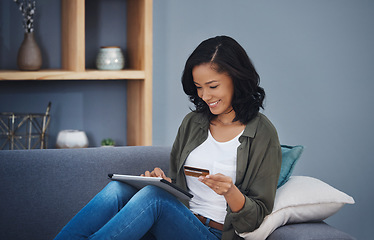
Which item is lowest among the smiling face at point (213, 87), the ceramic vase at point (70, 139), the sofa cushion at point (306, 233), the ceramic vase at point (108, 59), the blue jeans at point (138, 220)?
the sofa cushion at point (306, 233)

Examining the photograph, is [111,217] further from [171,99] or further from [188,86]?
[171,99]

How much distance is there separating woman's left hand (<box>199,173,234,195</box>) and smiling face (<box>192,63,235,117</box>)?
1.10 ft

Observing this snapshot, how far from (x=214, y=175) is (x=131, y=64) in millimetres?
1294

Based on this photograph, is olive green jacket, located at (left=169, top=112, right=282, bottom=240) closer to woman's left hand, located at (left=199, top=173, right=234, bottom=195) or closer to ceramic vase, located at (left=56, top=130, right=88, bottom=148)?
woman's left hand, located at (left=199, top=173, right=234, bottom=195)

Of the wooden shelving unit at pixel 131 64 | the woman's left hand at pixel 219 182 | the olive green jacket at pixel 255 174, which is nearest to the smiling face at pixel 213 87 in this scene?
the olive green jacket at pixel 255 174

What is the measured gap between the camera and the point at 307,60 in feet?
10.00

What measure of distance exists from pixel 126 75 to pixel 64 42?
16.2 inches

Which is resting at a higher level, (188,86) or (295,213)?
(188,86)

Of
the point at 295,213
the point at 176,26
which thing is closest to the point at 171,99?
the point at 176,26

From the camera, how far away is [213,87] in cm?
183

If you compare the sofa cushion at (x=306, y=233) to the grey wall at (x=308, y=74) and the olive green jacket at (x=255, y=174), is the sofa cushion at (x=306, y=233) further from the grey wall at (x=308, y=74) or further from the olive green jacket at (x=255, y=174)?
the grey wall at (x=308, y=74)

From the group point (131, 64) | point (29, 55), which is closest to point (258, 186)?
point (131, 64)

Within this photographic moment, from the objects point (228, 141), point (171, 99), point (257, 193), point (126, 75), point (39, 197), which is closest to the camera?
point (257, 193)

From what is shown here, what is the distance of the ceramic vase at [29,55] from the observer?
2.43 m
